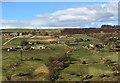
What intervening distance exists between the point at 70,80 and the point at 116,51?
74390 mm

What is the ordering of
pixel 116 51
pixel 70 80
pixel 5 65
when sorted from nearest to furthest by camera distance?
1. pixel 70 80
2. pixel 5 65
3. pixel 116 51

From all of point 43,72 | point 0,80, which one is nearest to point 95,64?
point 43,72

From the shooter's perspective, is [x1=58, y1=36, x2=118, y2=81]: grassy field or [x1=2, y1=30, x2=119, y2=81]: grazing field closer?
[x1=58, y1=36, x2=118, y2=81]: grassy field

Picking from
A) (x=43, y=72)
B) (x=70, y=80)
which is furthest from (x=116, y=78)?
(x=43, y=72)

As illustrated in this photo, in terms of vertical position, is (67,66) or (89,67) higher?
(67,66)

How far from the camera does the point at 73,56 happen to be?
163m

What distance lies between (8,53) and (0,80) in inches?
2403

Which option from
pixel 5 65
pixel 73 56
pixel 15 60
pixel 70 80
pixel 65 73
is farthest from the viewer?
pixel 73 56

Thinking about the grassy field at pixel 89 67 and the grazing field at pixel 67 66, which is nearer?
the grassy field at pixel 89 67

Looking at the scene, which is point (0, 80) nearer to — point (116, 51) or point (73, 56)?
point (73, 56)

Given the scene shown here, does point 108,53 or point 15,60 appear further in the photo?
point 108,53

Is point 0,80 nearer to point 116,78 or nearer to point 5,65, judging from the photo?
point 5,65

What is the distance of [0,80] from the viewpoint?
111 m

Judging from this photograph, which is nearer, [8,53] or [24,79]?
[24,79]
